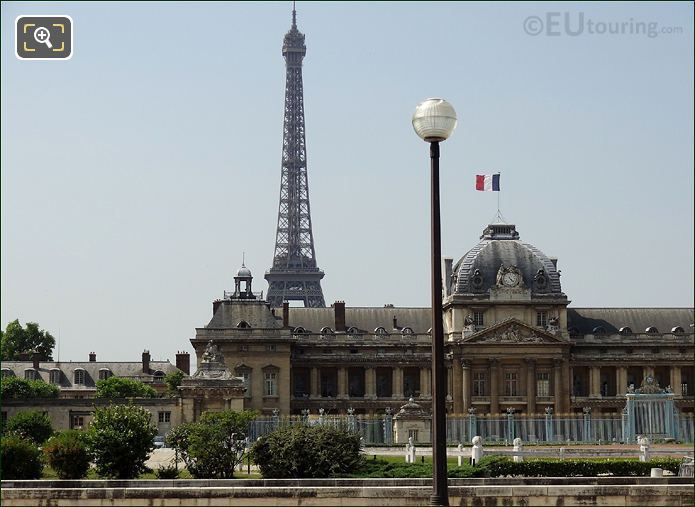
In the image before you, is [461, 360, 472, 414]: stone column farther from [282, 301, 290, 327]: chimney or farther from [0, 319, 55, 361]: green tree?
[0, 319, 55, 361]: green tree

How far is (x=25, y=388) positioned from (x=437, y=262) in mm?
79633

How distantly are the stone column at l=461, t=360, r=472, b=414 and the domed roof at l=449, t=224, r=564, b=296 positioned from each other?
5244mm

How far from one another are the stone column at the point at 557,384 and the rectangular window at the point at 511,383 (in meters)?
2.73

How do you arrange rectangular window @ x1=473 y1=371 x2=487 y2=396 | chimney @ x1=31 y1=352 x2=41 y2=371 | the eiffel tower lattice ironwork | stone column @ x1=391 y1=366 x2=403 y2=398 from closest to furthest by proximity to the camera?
1. rectangular window @ x1=473 y1=371 x2=487 y2=396
2. stone column @ x1=391 y1=366 x2=403 y2=398
3. chimney @ x1=31 y1=352 x2=41 y2=371
4. the eiffel tower lattice ironwork

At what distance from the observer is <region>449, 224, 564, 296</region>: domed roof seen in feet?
323

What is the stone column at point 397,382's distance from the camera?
100312mm

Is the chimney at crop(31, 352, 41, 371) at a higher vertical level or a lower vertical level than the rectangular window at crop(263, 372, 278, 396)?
higher

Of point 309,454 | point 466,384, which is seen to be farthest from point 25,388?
point 309,454

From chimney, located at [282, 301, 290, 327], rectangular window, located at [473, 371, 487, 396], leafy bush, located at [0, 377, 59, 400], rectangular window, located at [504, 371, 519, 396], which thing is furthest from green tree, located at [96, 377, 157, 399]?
rectangular window, located at [504, 371, 519, 396]

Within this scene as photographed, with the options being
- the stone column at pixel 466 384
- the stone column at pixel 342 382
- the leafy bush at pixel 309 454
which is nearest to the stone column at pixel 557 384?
the stone column at pixel 466 384

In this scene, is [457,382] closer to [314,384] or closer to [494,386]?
[494,386]

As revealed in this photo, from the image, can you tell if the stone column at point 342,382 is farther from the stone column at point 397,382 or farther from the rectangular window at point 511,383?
the rectangular window at point 511,383

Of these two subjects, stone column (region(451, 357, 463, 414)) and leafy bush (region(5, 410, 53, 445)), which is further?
stone column (region(451, 357, 463, 414))

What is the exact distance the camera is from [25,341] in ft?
392
